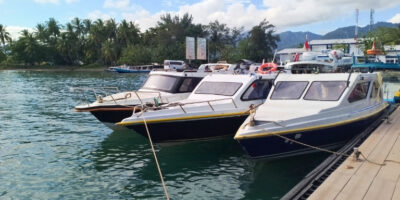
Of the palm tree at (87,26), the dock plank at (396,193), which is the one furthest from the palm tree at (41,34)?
the dock plank at (396,193)

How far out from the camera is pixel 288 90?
1191 cm

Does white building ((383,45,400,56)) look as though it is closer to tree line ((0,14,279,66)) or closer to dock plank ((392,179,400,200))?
tree line ((0,14,279,66))

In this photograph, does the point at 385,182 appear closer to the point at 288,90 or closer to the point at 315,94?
the point at 315,94

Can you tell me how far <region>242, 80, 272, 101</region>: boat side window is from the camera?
1315cm

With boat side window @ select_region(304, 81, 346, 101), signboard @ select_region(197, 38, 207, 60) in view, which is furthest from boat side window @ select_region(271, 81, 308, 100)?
signboard @ select_region(197, 38, 207, 60)

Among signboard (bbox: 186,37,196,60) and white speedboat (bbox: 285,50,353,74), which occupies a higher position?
signboard (bbox: 186,37,196,60)

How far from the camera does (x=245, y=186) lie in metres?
9.25

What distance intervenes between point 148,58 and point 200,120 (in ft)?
275

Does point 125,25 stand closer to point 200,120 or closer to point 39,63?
point 39,63

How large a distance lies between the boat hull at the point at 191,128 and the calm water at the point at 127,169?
524 millimetres

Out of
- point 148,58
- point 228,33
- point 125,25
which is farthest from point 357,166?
point 228,33

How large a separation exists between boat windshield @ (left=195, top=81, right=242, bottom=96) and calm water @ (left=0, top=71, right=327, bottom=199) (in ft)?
5.61

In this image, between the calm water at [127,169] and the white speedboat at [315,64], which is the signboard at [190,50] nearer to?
the white speedboat at [315,64]

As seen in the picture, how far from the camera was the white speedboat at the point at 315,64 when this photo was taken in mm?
13773
